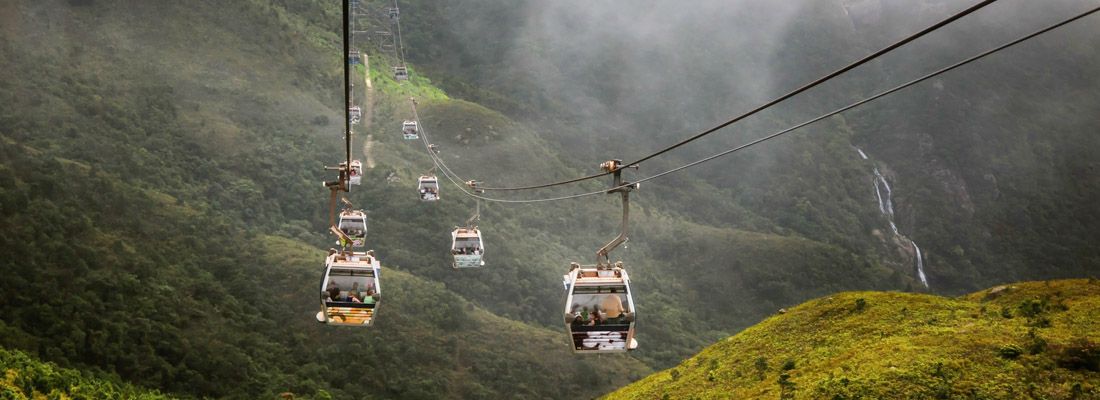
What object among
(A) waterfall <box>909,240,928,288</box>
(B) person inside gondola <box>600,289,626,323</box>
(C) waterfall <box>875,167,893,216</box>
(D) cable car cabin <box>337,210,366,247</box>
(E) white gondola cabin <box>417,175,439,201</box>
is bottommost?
(A) waterfall <box>909,240,928,288</box>

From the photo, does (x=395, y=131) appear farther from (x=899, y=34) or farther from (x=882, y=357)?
(x=899, y=34)

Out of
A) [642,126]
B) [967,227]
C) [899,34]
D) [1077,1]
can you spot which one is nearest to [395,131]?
[642,126]

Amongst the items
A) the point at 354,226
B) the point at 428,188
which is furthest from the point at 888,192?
the point at 354,226

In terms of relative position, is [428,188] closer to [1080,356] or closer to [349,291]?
[349,291]

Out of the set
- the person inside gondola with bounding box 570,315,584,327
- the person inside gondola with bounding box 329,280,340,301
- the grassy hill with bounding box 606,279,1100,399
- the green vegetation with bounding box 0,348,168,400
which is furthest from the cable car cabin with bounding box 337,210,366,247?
the person inside gondola with bounding box 570,315,584,327

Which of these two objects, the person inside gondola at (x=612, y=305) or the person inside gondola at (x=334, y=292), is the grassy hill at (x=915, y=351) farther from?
the person inside gondola at (x=334, y=292)

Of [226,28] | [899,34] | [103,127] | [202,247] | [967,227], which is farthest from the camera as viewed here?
[899,34]

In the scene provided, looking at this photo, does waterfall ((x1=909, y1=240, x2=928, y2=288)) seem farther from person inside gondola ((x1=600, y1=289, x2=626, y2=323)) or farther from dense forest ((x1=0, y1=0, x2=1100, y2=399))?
person inside gondola ((x1=600, y1=289, x2=626, y2=323))
